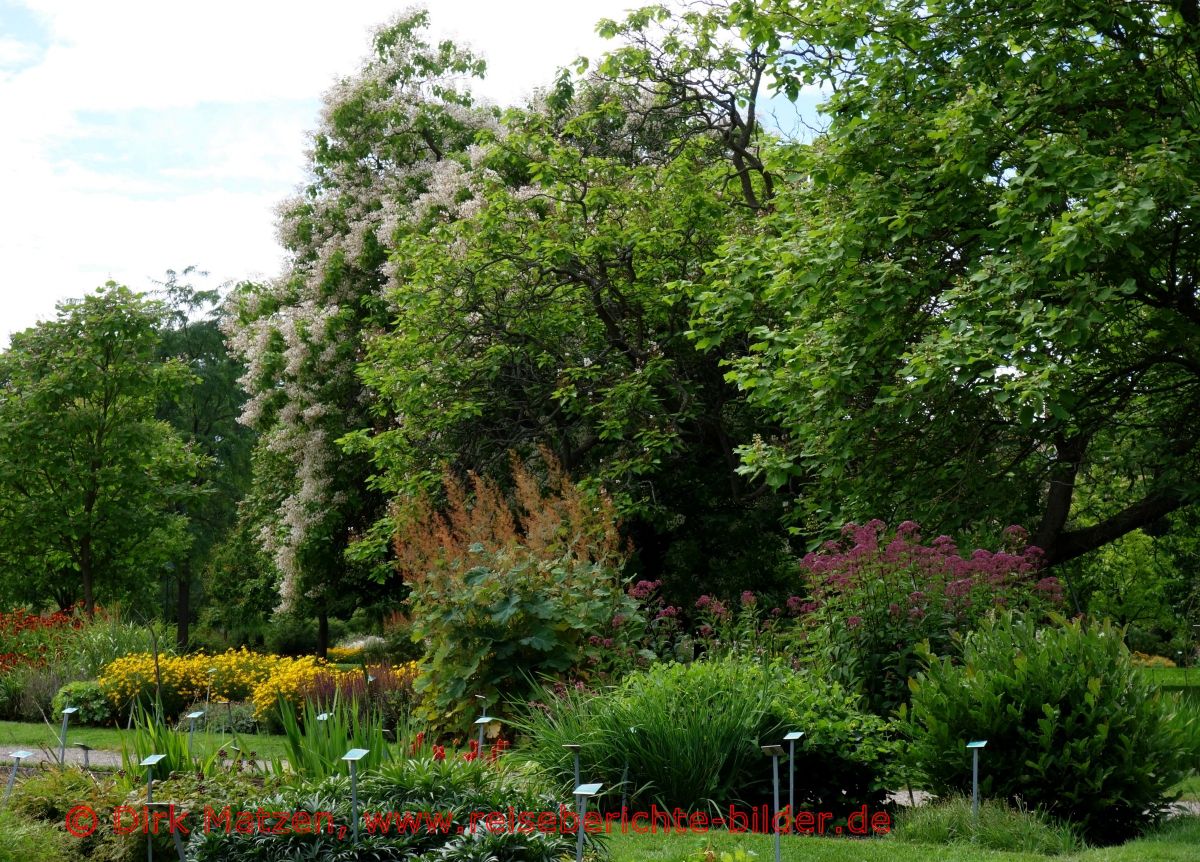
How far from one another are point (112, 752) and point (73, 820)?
5.18 meters

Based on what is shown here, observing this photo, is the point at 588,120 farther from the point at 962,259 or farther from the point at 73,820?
the point at 73,820

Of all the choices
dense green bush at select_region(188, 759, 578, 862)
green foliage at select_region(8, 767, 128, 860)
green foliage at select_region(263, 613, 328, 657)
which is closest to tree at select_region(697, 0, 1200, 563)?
dense green bush at select_region(188, 759, 578, 862)

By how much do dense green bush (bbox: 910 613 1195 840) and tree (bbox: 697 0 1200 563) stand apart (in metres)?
2.45

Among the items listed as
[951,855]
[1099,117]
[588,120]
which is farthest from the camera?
[588,120]

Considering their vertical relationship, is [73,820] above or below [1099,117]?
below

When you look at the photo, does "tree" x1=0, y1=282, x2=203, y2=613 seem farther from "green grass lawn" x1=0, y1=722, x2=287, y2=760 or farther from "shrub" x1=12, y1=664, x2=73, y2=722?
"green grass lawn" x1=0, y1=722, x2=287, y2=760

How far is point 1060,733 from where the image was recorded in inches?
249

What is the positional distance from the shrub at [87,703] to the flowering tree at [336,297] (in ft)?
17.6

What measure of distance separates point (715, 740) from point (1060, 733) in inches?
78.8

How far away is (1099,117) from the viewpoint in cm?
957

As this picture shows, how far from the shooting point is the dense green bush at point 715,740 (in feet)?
20.9

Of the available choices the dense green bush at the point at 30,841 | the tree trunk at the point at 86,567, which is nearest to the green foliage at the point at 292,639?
the tree trunk at the point at 86,567

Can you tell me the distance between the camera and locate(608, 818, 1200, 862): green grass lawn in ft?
17.2

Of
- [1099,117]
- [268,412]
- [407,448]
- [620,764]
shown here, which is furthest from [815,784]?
[268,412]
